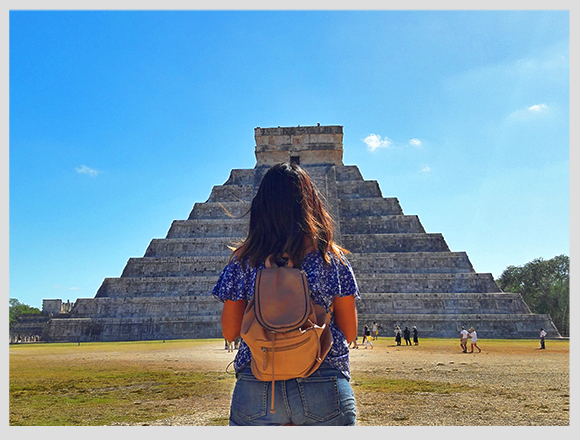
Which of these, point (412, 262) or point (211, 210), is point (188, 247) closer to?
point (211, 210)

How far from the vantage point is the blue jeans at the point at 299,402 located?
2096mm

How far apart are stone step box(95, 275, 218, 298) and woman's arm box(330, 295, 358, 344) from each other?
24.7 m

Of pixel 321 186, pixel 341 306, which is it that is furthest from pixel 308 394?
pixel 321 186

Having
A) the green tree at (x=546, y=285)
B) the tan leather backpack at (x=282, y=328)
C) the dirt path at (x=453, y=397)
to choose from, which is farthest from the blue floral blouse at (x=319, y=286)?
the green tree at (x=546, y=285)

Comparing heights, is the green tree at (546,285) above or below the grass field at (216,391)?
below

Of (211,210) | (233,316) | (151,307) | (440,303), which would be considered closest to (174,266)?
(151,307)

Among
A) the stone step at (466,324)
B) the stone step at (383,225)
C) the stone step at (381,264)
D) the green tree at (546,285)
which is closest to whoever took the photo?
the stone step at (466,324)

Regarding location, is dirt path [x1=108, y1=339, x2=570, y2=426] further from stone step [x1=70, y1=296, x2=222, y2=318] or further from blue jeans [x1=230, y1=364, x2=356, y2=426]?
stone step [x1=70, y1=296, x2=222, y2=318]

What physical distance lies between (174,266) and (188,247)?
1.81m

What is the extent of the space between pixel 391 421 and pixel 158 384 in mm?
4910

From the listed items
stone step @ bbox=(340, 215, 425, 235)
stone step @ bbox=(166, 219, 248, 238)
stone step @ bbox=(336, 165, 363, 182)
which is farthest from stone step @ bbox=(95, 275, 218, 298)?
stone step @ bbox=(336, 165, 363, 182)

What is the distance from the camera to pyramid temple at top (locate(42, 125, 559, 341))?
80.4 feet

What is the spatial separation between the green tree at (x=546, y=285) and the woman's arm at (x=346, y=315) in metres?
48.7

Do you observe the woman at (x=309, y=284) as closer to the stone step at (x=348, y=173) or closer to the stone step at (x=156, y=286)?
the stone step at (x=156, y=286)
